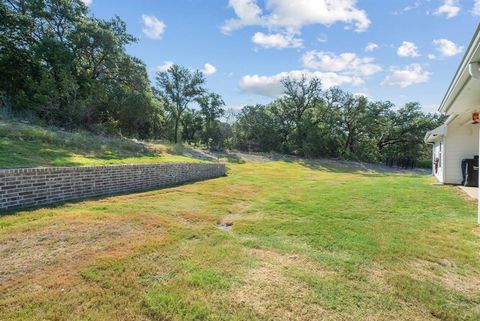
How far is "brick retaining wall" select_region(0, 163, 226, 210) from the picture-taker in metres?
5.15

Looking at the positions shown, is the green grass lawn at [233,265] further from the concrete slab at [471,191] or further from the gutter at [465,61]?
the concrete slab at [471,191]

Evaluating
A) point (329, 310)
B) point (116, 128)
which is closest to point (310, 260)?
point (329, 310)

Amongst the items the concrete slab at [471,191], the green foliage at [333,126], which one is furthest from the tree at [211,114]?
the concrete slab at [471,191]

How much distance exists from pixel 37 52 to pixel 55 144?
310 inches

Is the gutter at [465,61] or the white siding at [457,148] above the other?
the gutter at [465,61]

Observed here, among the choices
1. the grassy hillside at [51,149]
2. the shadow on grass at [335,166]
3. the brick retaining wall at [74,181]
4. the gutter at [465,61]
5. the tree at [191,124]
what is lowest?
the shadow on grass at [335,166]

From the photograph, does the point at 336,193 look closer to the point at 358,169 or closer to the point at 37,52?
the point at 37,52

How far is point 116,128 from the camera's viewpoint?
653 inches

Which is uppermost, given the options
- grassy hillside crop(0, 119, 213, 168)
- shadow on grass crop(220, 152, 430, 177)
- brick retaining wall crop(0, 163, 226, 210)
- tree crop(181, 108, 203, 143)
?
tree crop(181, 108, 203, 143)

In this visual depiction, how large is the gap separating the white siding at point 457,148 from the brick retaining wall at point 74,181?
959 cm

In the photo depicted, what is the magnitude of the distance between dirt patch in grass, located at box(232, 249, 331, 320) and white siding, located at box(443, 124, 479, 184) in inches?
378

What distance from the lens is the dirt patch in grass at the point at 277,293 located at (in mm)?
2582

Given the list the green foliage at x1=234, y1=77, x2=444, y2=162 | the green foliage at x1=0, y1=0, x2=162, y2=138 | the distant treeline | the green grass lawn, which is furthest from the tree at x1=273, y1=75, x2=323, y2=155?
the green grass lawn

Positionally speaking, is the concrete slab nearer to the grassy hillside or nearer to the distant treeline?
the grassy hillside
